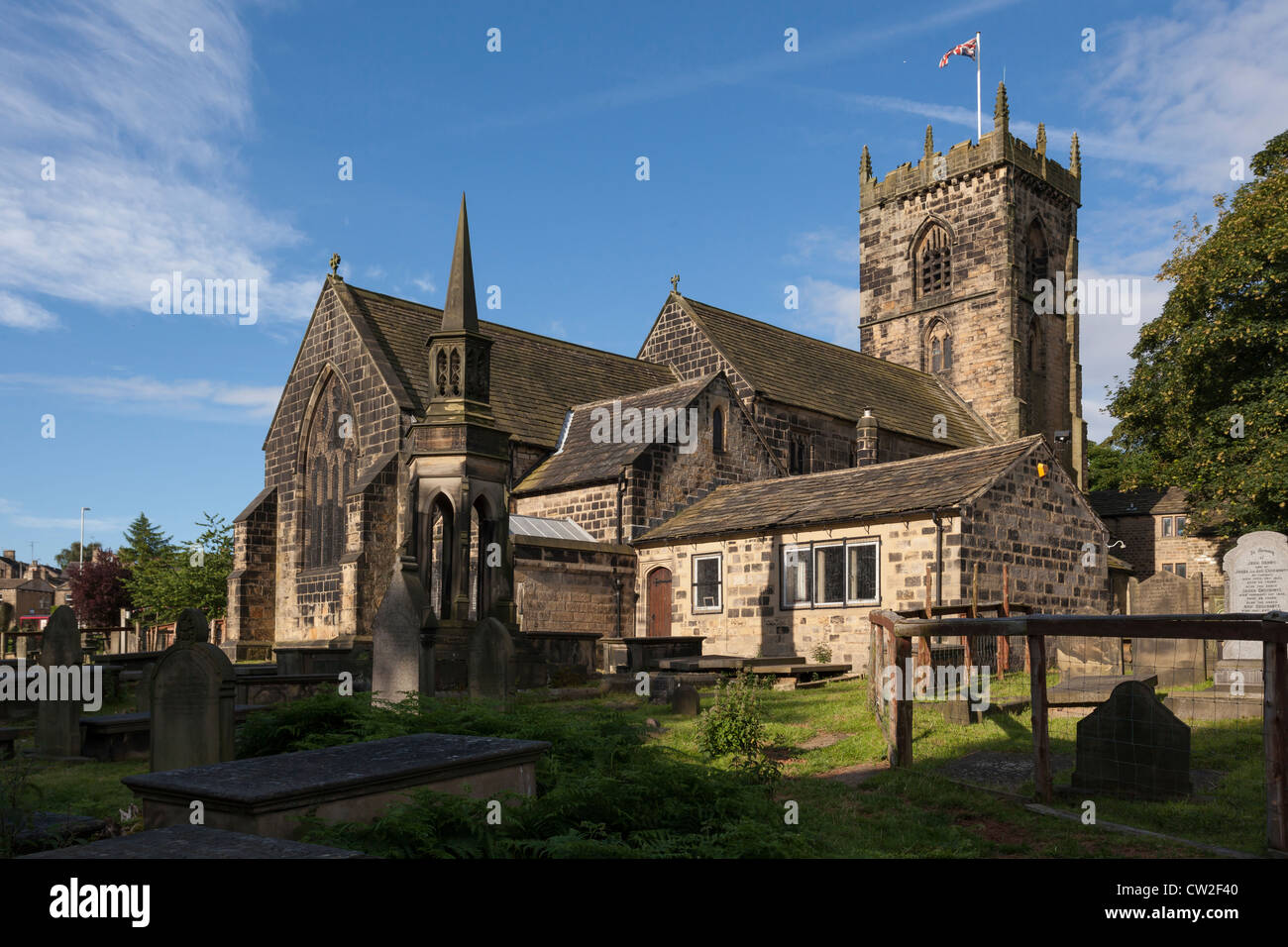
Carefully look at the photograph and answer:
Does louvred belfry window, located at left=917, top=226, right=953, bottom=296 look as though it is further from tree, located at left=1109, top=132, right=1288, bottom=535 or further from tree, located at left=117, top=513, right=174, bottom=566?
tree, located at left=117, top=513, right=174, bottom=566

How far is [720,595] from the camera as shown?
2605cm

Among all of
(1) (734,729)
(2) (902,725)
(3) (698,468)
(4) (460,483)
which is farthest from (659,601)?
(2) (902,725)

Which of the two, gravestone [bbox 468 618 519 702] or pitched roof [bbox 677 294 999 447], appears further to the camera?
pitched roof [bbox 677 294 999 447]

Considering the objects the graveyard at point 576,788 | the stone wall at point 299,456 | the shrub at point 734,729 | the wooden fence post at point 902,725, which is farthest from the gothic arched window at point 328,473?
the wooden fence post at point 902,725

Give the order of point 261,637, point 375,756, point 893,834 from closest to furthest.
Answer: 1. point 375,756
2. point 893,834
3. point 261,637

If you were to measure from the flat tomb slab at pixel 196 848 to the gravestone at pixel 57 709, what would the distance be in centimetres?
945

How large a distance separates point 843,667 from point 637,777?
15.6 metres

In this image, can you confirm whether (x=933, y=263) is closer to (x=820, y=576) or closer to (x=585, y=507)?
(x=585, y=507)

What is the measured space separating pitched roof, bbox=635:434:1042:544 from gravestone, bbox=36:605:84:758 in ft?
51.3

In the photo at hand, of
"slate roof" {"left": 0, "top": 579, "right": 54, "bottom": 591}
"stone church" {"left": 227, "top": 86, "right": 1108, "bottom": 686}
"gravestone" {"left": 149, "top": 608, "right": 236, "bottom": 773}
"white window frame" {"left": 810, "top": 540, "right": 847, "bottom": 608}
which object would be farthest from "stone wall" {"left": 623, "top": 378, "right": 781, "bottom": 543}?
"slate roof" {"left": 0, "top": 579, "right": 54, "bottom": 591}

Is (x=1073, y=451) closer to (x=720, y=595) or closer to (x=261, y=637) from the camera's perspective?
(x=720, y=595)

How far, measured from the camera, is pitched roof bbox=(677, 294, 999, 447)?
116 ft

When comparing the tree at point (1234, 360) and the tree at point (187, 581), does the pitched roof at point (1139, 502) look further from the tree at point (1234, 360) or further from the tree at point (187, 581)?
the tree at point (187, 581)

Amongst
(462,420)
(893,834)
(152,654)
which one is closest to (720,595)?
(462,420)
